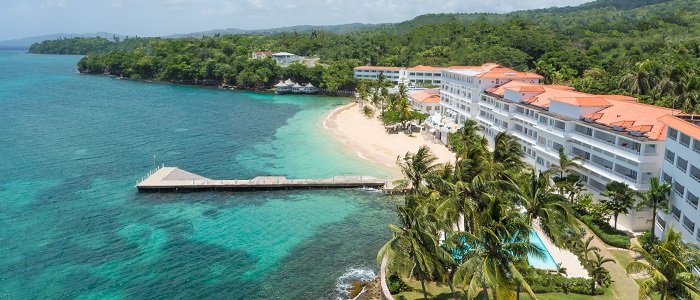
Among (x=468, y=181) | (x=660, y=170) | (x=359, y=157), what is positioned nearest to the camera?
(x=468, y=181)

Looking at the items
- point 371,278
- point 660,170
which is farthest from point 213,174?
point 660,170

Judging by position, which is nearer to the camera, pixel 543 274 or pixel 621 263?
pixel 543 274

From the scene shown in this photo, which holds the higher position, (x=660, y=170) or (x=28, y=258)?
(x=660, y=170)

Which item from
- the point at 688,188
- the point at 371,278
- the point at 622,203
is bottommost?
the point at 371,278

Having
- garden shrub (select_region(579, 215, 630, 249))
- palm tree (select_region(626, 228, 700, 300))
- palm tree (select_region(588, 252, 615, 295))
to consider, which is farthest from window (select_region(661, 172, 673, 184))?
palm tree (select_region(626, 228, 700, 300))

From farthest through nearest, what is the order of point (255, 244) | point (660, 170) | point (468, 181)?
point (255, 244) → point (660, 170) → point (468, 181)

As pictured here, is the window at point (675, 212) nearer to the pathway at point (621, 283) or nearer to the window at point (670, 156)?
the window at point (670, 156)

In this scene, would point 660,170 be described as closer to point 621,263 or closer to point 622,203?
point 622,203

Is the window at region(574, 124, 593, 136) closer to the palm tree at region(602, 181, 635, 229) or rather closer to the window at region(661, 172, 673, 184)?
the palm tree at region(602, 181, 635, 229)
